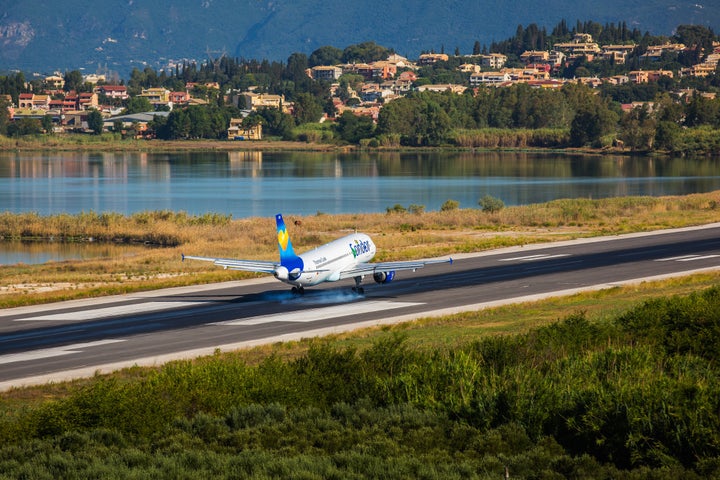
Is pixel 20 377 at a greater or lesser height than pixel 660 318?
lesser

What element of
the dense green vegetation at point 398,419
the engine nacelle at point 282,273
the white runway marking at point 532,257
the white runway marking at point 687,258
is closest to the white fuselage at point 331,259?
the engine nacelle at point 282,273

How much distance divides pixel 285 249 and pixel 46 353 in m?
14.2

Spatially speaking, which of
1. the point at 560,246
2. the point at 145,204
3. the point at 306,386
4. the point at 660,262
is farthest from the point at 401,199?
the point at 306,386

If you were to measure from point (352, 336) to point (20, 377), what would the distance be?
13.1 meters

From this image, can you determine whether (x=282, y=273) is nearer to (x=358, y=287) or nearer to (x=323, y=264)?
(x=323, y=264)

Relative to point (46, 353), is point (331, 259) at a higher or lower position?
higher

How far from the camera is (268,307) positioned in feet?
172

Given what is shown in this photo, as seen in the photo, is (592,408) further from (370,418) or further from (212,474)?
(212,474)

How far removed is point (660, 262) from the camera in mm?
65750

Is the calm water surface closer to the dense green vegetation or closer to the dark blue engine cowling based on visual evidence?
the dark blue engine cowling

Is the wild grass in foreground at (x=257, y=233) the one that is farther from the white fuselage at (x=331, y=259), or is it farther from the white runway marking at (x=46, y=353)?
the white runway marking at (x=46, y=353)

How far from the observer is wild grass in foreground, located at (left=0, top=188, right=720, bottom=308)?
64250 mm

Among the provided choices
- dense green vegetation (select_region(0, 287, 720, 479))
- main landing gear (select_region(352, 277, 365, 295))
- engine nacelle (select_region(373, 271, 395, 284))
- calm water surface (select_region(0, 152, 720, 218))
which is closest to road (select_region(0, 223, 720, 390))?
engine nacelle (select_region(373, 271, 395, 284))

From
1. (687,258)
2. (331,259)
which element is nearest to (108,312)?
(331,259)
